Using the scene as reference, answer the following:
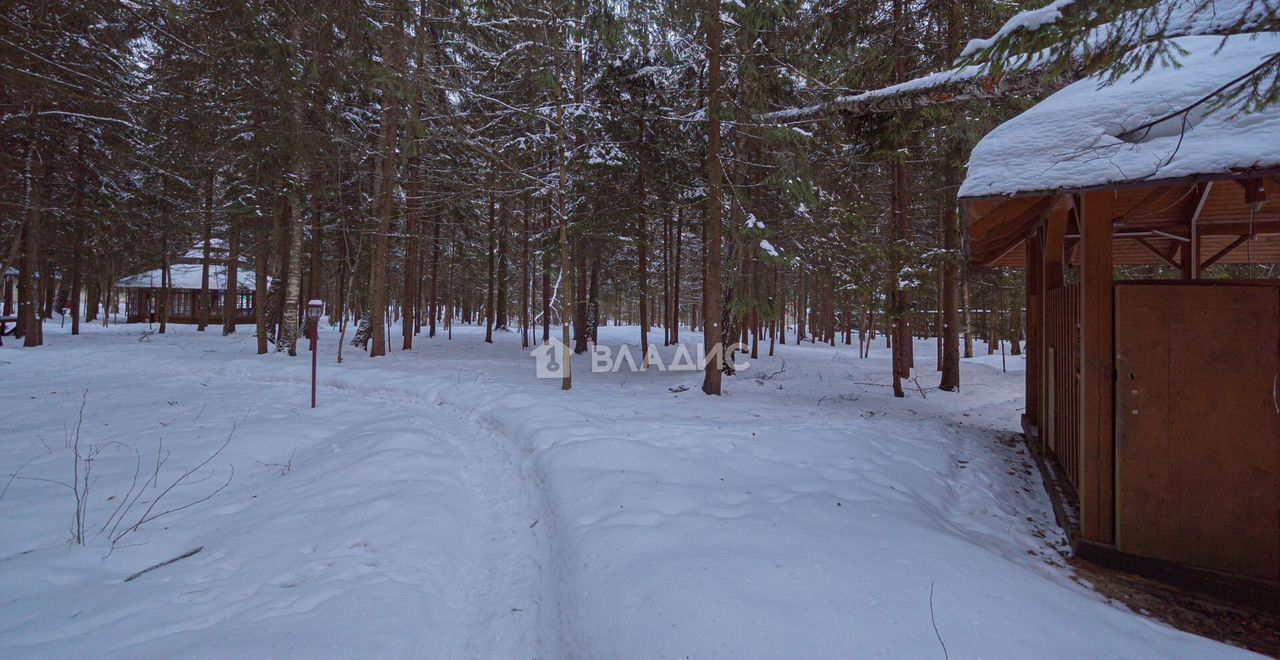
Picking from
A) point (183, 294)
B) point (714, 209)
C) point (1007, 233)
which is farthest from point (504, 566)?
point (183, 294)

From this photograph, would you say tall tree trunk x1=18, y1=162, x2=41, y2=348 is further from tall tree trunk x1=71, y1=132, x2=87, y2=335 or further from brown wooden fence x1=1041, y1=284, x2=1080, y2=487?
brown wooden fence x1=1041, y1=284, x2=1080, y2=487

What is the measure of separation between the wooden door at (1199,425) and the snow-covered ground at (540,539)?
824mm

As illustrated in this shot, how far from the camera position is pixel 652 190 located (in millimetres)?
14945

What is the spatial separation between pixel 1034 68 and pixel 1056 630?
5999mm

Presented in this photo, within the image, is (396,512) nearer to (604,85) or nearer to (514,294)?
(604,85)

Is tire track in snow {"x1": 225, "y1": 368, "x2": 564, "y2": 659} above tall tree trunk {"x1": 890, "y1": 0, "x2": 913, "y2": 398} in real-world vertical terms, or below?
below

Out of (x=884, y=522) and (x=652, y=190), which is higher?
(x=652, y=190)

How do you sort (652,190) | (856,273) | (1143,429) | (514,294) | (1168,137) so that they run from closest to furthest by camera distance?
(1168,137)
(1143,429)
(856,273)
(652,190)
(514,294)

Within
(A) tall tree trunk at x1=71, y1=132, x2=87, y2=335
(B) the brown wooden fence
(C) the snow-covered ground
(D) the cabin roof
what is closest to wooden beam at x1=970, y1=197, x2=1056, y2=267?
(B) the brown wooden fence

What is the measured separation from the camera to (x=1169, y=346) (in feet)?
12.4

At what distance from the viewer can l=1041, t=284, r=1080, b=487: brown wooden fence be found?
4.80 metres

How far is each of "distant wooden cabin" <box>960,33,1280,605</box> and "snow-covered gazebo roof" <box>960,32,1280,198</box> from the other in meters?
0.01

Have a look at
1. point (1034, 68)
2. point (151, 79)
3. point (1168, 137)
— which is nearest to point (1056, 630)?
point (1168, 137)

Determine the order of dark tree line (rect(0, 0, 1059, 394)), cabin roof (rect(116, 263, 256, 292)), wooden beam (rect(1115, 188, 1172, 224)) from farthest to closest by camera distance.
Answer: cabin roof (rect(116, 263, 256, 292)), dark tree line (rect(0, 0, 1059, 394)), wooden beam (rect(1115, 188, 1172, 224))
